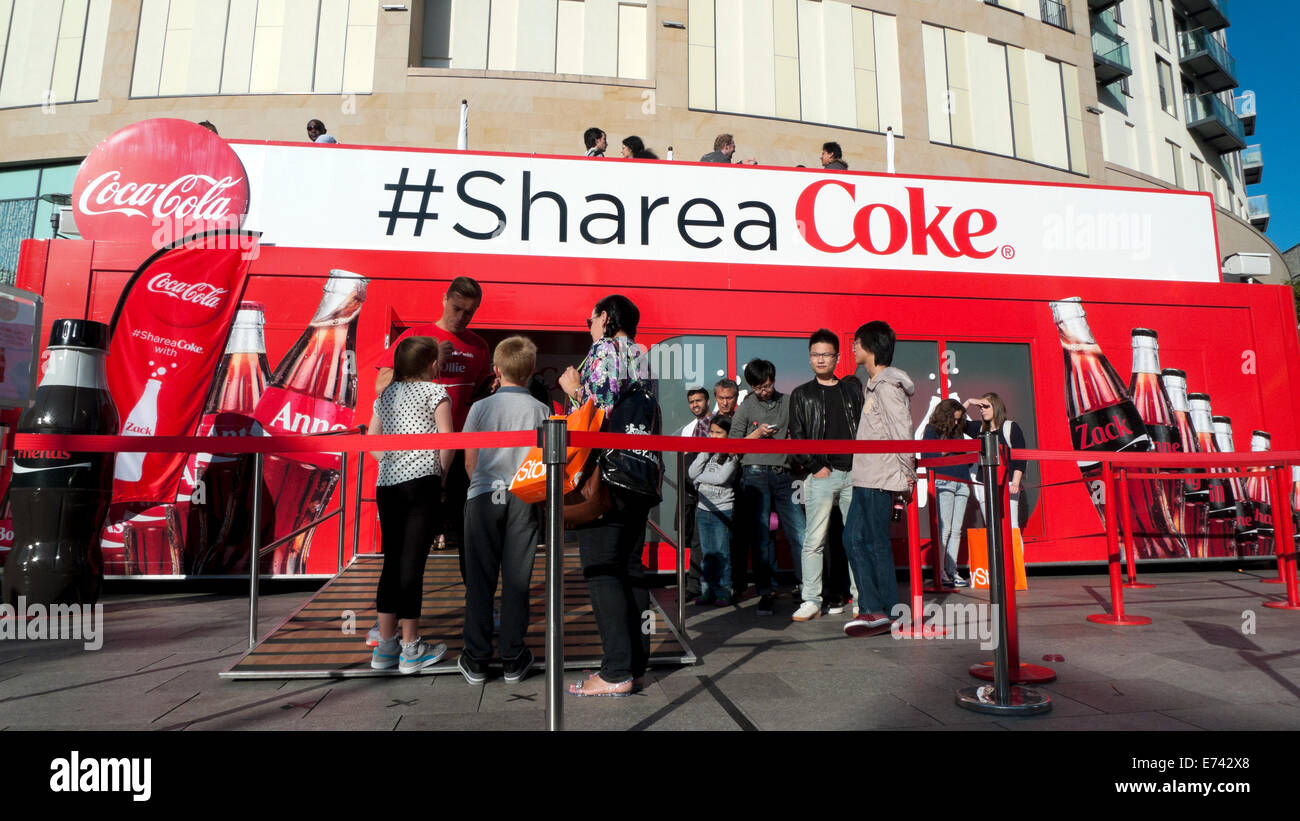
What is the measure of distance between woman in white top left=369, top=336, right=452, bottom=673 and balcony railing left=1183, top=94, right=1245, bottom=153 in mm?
34571

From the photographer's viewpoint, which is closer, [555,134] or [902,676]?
[902,676]

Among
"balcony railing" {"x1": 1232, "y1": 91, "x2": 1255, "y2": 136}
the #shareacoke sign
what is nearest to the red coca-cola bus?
the #shareacoke sign

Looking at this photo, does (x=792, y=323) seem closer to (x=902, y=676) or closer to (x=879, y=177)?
(x=879, y=177)

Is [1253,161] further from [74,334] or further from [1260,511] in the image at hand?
[74,334]

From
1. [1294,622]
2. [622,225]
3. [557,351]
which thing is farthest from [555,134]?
[1294,622]

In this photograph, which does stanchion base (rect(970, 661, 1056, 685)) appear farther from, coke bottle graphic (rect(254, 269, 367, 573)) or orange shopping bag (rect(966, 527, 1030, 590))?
coke bottle graphic (rect(254, 269, 367, 573))

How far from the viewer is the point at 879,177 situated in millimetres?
6660

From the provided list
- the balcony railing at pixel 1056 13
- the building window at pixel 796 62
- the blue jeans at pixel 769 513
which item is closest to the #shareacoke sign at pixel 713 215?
the blue jeans at pixel 769 513

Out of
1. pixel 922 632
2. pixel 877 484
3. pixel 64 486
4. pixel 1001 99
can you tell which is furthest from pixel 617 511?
pixel 1001 99

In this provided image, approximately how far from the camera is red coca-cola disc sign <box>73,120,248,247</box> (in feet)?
18.8

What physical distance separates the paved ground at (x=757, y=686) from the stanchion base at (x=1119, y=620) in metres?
0.09

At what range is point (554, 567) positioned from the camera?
234 centimetres

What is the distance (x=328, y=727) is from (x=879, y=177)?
20.3 feet
